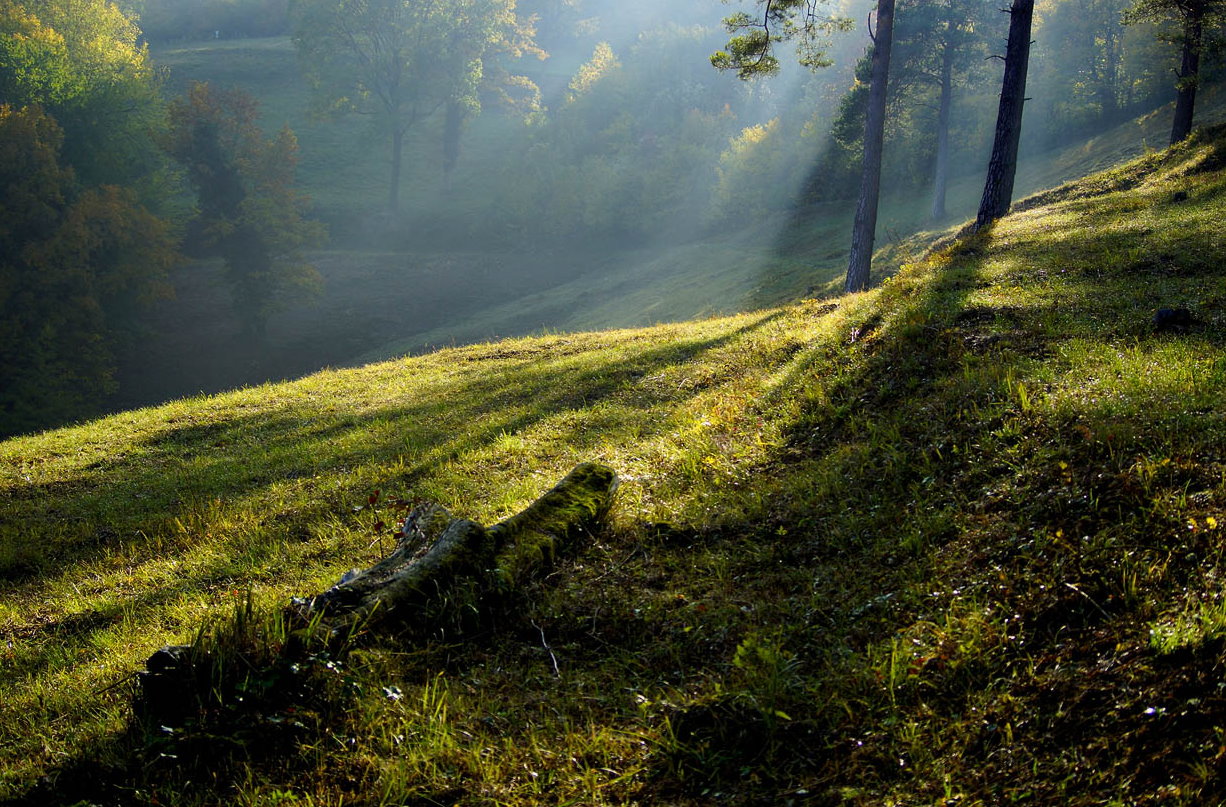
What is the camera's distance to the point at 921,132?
53.3m

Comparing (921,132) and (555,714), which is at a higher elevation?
(921,132)

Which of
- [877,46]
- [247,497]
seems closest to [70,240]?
[247,497]

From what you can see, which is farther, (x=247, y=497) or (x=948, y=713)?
(x=247, y=497)

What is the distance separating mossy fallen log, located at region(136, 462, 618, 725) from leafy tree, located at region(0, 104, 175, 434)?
34873mm

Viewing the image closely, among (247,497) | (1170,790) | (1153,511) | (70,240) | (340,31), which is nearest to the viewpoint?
(1170,790)

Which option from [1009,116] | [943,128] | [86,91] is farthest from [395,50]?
[1009,116]

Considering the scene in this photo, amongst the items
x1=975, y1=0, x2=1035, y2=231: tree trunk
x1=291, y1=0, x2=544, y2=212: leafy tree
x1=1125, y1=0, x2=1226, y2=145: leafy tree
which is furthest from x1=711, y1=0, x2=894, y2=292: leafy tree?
x1=291, y1=0, x2=544, y2=212: leafy tree

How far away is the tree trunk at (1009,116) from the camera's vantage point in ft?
47.1

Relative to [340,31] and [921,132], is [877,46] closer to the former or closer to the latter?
[921,132]

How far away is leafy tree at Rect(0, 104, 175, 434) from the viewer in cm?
3181

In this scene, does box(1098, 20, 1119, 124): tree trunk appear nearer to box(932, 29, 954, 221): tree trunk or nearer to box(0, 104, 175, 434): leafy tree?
box(932, 29, 954, 221): tree trunk

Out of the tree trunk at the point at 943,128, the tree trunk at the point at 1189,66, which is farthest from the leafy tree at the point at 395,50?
the tree trunk at the point at 1189,66

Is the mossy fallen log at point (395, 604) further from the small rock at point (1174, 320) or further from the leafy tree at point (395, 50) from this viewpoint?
the leafy tree at point (395, 50)

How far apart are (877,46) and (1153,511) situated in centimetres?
1621
